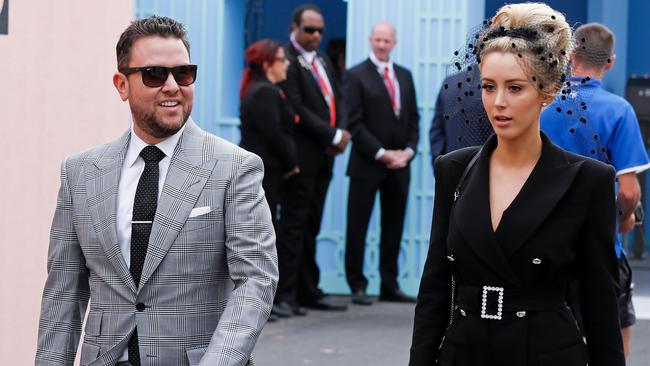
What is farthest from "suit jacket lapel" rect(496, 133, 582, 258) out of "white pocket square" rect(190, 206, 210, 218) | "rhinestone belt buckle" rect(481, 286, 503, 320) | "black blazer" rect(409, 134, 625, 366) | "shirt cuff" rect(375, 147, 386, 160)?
"shirt cuff" rect(375, 147, 386, 160)

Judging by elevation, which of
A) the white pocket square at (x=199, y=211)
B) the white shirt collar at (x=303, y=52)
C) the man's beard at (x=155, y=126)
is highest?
the white shirt collar at (x=303, y=52)

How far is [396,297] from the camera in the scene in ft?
36.1

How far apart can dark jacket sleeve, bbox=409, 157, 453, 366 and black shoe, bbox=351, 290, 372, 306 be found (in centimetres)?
685

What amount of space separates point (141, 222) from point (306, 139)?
253 inches

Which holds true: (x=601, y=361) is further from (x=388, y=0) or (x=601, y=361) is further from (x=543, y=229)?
(x=388, y=0)

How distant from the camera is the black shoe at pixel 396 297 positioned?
1093 cm

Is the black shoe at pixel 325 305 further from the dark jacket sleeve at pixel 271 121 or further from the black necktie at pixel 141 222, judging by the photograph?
the black necktie at pixel 141 222

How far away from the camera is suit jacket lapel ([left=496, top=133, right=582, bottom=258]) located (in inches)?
150

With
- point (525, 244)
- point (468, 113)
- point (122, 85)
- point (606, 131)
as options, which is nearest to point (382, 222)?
point (606, 131)

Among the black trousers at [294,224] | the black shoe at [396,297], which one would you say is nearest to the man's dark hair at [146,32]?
the black trousers at [294,224]

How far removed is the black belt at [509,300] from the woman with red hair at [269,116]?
6024mm

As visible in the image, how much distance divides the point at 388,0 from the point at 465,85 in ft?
22.0

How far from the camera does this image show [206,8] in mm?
11055

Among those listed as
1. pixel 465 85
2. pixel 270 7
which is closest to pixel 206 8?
pixel 270 7
